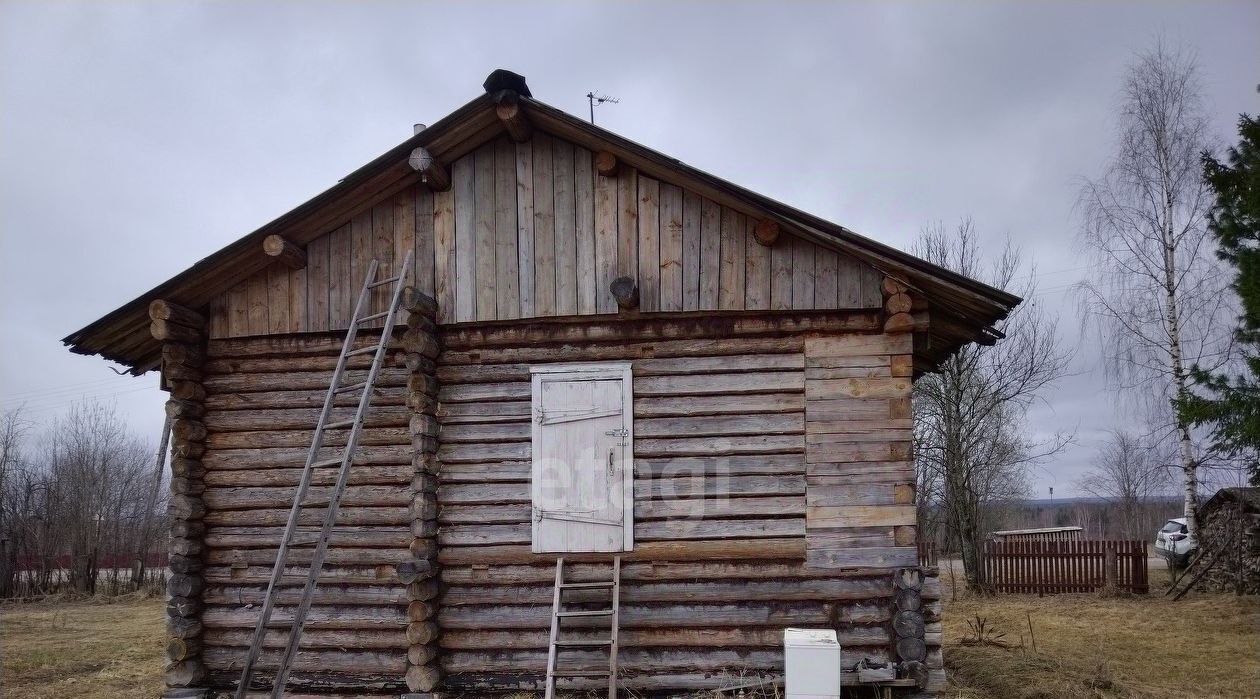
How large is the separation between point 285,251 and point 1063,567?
18304mm

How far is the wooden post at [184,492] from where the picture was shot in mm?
8258

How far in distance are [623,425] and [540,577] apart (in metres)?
1.74

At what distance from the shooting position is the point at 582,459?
8000 mm

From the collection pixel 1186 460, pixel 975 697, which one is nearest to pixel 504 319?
pixel 975 697

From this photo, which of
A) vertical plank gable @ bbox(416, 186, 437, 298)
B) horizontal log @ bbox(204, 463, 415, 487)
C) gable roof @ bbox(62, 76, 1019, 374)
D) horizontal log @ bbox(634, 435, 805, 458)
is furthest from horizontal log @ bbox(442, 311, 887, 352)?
horizontal log @ bbox(204, 463, 415, 487)

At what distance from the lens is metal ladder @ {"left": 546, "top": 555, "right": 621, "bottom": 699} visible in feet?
23.7

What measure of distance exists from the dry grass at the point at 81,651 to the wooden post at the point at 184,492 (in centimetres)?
161

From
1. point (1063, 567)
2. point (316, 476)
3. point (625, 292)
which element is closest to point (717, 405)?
point (625, 292)

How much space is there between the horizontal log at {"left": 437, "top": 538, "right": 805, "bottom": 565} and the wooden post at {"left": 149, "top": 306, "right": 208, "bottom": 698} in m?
2.77

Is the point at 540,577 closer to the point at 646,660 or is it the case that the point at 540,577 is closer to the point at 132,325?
the point at 646,660

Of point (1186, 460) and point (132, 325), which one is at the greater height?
point (132, 325)

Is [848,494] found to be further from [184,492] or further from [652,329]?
[184,492]

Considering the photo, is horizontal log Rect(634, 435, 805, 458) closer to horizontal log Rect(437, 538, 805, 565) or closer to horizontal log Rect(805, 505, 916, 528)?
horizontal log Rect(805, 505, 916, 528)

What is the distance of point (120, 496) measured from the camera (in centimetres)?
2852
